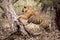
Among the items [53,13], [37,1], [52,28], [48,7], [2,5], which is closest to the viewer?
[2,5]

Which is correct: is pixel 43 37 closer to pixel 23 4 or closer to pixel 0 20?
pixel 0 20

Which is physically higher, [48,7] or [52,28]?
[48,7]

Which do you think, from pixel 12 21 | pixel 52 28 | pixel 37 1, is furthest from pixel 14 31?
pixel 37 1

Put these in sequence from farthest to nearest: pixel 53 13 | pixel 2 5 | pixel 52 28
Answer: pixel 53 13
pixel 52 28
pixel 2 5

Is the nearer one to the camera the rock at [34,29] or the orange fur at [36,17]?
the rock at [34,29]

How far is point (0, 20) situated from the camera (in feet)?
13.2

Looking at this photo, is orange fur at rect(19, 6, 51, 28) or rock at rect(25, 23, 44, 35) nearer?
rock at rect(25, 23, 44, 35)

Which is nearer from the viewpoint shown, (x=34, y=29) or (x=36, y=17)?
(x=34, y=29)

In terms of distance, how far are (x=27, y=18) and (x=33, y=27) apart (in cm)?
60

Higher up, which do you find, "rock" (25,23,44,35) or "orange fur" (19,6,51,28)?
"orange fur" (19,6,51,28)

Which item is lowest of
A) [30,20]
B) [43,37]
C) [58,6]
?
[43,37]

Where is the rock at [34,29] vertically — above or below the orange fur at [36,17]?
below

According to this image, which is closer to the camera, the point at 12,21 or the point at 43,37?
the point at 12,21

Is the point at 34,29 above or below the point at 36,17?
below
